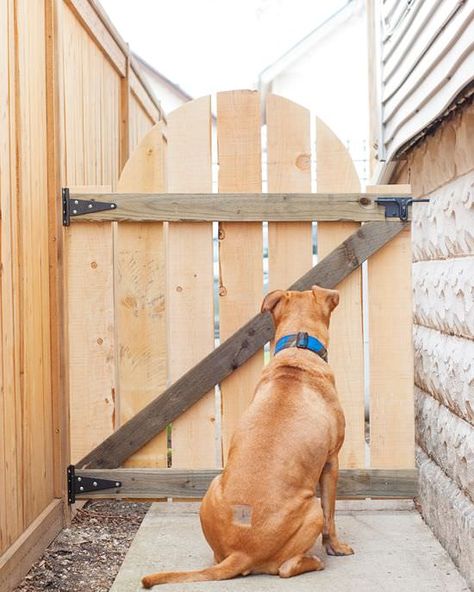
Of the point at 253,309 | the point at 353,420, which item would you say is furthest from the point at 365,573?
the point at 253,309

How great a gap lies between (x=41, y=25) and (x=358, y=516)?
309 cm

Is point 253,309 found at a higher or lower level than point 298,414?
higher

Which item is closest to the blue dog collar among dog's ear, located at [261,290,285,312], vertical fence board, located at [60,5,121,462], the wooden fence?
dog's ear, located at [261,290,285,312]

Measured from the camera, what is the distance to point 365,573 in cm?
391

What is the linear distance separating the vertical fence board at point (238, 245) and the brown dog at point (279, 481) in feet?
2.12

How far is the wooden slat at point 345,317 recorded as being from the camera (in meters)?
4.86

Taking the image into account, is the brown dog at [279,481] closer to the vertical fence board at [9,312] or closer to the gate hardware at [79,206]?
the vertical fence board at [9,312]

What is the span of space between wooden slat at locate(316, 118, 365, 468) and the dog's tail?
1406 millimetres

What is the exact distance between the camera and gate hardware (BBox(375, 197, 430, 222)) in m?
4.80

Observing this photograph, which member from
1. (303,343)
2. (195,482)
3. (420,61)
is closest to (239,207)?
(303,343)

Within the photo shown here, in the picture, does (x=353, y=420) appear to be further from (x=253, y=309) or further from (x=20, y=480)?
(x=20, y=480)

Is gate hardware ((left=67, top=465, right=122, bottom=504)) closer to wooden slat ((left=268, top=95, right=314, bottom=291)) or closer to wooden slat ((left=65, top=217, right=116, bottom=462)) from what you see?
wooden slat ((left=65, top=217, right=116, bottom=462))

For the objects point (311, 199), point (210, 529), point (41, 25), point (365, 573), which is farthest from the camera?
point (311, 199)

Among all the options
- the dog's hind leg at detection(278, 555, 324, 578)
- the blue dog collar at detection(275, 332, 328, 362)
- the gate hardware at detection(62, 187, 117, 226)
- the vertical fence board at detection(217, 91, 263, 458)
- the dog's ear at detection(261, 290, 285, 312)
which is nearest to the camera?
the dog's hind leg at detection(278, 555, 324, 578)
